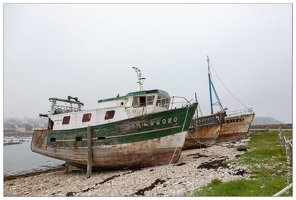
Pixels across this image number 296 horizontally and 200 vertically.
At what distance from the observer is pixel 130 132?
519 inches

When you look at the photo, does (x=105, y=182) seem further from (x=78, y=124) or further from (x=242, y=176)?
(x=242, y=176)

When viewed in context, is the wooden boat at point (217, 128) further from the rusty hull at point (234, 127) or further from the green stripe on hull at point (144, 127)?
the green stripe on hull at point (144, 127)

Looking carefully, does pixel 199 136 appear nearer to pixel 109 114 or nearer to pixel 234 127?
pixel 234 127

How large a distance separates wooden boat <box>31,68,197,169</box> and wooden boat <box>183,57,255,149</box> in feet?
29.7

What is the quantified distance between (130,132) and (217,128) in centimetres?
1429

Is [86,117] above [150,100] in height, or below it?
below

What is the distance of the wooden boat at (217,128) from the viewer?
2312 cm

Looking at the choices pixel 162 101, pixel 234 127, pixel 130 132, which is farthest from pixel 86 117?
pixel 234 127

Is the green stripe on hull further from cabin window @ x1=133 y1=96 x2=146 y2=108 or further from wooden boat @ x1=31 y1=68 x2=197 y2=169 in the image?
cabin window @ x1=133 y1=96 x2=146 y2=108

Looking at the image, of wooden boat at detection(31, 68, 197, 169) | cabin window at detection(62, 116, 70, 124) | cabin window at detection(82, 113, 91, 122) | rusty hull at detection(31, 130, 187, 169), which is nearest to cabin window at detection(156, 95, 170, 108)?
wooden boat at detection(31, 68, 197, 169)

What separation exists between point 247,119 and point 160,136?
17770 millimetres

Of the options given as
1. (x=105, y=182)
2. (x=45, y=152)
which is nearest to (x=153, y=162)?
(x=105, y=182)

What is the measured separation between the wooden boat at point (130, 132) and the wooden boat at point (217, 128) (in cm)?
905

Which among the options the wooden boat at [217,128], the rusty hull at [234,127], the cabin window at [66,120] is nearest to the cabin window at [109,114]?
the cabin window at [66,120]
